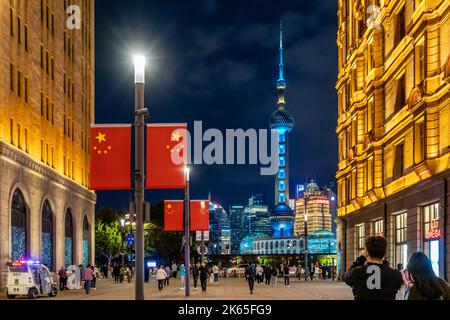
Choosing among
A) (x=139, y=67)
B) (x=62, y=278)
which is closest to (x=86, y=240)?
(x=62, y=278)

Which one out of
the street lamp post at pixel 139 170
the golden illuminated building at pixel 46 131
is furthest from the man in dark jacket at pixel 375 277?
the golden illuminated building at pixel 46 131

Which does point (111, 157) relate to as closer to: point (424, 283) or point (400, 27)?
point (424, 283)

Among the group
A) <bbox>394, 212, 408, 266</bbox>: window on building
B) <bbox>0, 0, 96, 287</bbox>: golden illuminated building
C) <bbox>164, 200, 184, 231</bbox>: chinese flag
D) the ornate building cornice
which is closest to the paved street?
<bbox>394, 212, 408, 266</bbox>: window on building

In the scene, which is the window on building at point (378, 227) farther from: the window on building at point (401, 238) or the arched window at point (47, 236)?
the arched window at point (47, 236)

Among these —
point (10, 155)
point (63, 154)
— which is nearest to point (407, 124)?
point (10, 155)

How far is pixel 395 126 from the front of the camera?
4094 centimetres

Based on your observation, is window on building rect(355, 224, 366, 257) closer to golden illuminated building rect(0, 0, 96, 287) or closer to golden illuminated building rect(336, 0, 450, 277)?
golden illuminated building rect(336, 0, 450, 277)

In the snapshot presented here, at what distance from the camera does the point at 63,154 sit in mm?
58719

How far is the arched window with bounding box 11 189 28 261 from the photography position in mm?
43344

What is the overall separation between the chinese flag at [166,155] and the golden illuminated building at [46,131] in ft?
80.1

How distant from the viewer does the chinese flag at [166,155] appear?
699 inches

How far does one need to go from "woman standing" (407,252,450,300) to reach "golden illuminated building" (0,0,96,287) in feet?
118

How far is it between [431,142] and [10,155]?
76.3ft

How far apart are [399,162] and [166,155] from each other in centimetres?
2641
